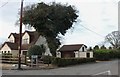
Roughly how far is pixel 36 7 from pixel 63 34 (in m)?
7.06

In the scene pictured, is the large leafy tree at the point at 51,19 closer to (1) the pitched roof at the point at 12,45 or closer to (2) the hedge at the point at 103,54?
(2) the hedge at the point at 103,54

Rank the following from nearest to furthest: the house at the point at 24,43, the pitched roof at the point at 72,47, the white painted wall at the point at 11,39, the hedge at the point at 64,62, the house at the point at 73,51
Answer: the hedge at the point at 64,62 < the house at the point at 24,43 < the white painted wall at the point at 11,39 < the house at the point at 73,51 < the pitched roof at the point at 72,47

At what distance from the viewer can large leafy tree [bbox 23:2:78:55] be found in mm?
45969

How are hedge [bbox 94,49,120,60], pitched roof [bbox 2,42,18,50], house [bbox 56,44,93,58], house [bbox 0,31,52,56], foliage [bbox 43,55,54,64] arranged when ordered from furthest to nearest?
house [bbox 56,44,93,58]
pitched roof [bbox 2,42,18,50]
hedge [bbox 94,49,120,60]
house [bbox 0,31,52,56]
foliage [bbox 43,55,54,64]

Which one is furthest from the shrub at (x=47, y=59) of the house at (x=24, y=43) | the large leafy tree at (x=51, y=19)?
the house at (x=24, y=43)

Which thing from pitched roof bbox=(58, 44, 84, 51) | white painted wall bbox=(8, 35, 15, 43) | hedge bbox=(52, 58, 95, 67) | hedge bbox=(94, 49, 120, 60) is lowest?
hedge bbox=(52, 58, 95, 67)

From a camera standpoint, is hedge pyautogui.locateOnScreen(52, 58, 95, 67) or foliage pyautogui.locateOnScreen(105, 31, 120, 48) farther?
foliage pyautogui.locateOnScreen(105, 31, 120, 48)

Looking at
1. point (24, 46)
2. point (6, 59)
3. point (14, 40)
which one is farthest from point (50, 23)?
point (14, 40)

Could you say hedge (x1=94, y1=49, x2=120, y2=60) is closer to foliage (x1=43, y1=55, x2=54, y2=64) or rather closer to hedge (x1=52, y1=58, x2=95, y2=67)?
hedge (x1=52, y1=58, x2=95, y2=67)

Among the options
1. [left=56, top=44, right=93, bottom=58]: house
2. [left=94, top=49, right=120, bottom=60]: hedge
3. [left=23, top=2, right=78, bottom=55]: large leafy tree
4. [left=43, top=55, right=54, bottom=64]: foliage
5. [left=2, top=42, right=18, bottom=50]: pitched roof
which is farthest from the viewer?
[left=56, top=44, right=93, bottom=58]: house

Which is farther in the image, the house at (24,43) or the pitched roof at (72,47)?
the pitched roof at (72,47)

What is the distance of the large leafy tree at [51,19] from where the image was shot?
151ft

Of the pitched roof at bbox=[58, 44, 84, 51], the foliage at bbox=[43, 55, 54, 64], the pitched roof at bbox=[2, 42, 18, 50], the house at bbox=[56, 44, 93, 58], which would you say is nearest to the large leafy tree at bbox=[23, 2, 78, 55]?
the foliage at bbox=[43, 55, 54, 64]

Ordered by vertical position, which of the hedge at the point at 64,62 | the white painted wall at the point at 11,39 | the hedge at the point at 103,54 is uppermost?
the white painted wall at the point at 11,39
